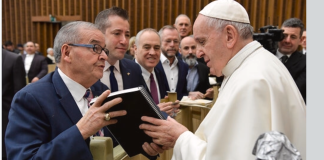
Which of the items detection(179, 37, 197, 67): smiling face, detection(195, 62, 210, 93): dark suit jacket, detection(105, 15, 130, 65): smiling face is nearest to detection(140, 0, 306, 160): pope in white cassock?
detection(105, 15, 130, 65): smiling face

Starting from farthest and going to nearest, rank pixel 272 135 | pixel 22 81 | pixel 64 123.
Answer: pixel 22 81 < pixel 64 123 < pixel 272 135

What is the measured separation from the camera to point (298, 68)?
341 centimetres

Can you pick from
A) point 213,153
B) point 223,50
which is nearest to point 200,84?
point 223,50

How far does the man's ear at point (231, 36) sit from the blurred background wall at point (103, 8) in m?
6.48

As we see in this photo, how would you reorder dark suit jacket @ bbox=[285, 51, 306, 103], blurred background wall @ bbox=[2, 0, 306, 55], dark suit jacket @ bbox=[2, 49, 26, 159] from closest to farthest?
dark suit jacket @ bbox=[285, 51, 306, 103] → dark suit jacket @ bbox=[2, 49, 26, 159] → blurred background wall @ bbox=[2, 0, 306, 55]

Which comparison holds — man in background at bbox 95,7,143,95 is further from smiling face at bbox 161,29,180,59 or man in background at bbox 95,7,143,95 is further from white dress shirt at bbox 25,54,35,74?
white dress shirt at bbox 25,54,35,74

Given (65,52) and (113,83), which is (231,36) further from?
(113,83)

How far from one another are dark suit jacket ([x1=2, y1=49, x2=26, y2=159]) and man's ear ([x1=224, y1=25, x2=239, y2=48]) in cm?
271

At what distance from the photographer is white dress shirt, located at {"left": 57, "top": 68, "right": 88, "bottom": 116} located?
1617mm

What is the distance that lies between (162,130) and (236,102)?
0.40 m

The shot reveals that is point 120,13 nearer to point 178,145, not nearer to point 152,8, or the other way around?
point 178,145

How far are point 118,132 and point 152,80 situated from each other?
1473 millimetres

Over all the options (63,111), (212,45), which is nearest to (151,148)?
(63,111)

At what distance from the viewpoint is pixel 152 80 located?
A: 119 inches
